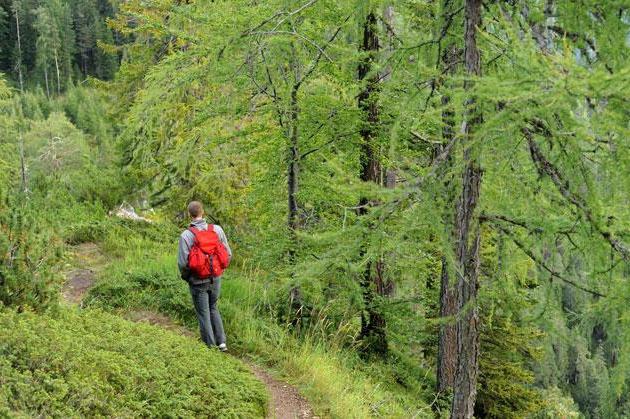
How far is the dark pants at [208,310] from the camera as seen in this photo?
6805mm

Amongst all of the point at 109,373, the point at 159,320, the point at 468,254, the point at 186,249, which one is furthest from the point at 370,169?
the point at 109,373

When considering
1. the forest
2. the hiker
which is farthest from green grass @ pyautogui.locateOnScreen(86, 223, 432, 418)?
the hiker

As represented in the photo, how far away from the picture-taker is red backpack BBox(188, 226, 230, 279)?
6.57 meters

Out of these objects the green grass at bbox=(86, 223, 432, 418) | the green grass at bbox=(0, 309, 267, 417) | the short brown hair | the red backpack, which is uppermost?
the short brown hair

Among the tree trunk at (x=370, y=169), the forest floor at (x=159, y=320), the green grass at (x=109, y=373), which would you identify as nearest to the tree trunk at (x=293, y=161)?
the tree trunk at (x=370, y=169)

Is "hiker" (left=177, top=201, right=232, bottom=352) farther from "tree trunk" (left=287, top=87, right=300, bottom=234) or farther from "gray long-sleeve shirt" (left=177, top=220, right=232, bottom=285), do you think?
"tree trunk" (left=287, top=87, right=300, bottom=234)

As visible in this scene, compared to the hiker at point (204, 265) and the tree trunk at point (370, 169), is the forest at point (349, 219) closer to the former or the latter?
the tree trunk at point (370, 169)

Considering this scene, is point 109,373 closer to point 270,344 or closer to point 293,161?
point 270,344

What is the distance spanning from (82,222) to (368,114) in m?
7.01

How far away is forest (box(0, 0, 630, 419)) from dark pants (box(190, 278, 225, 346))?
326 millimetres

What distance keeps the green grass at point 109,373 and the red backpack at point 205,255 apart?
2.58ft

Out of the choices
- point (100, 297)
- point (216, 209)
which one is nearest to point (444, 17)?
A: point (100, 297)

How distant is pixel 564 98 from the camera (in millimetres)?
2455

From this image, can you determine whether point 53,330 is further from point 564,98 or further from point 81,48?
point 81,48
